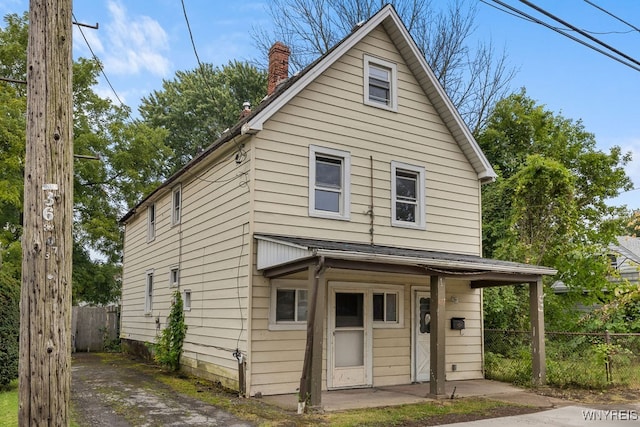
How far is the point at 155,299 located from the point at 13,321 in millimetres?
6882

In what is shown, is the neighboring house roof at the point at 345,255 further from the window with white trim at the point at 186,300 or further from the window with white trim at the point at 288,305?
the window with white trim at the point at 186,300

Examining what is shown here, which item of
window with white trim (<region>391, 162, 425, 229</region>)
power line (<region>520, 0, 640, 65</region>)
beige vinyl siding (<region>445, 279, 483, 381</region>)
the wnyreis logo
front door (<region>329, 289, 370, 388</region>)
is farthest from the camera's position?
beige vinyl siding (<region>445, 279, 483, 381</region>)

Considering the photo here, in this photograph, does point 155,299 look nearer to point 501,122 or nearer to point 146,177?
point 146,177

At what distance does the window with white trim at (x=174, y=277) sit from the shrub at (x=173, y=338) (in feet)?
1.27

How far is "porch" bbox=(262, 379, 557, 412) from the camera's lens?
31.0ft

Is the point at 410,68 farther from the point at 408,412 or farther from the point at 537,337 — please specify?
the point at 408,412

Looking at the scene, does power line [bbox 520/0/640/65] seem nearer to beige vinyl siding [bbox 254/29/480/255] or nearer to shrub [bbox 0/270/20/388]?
beige vinyl siding [bbox 254/29/480/255]

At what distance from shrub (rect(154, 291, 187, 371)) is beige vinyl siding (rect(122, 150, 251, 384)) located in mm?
334

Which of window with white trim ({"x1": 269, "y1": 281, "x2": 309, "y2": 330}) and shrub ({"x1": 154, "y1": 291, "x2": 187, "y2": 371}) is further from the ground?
window with white trim ({"x1": 269, "y1": 281, "x2": 309, "y2": 330})

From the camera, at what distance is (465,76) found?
1042 inches

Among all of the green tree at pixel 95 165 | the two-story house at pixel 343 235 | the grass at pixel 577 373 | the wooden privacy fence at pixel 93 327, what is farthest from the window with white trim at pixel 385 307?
the green tree at pixel 95 165

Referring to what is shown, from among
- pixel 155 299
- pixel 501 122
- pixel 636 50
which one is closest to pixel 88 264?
pixel 155 299

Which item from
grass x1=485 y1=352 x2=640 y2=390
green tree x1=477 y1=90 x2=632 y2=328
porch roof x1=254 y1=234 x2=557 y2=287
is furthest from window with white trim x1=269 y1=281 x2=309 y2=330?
green tree x1=477 y1=90 x2=632 y2=328

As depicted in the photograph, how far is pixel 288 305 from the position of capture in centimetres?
1084
